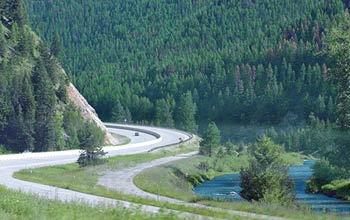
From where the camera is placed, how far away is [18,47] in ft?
350

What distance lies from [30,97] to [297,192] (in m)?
41.7

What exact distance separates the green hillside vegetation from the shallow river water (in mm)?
18520

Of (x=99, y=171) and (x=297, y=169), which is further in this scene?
(x=297, y=169)

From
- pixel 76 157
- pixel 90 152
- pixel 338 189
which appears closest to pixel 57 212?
pixel 90 152

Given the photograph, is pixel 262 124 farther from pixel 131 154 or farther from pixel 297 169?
pixel 131 154

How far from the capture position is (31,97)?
99.3 m

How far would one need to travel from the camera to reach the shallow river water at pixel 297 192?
59.4m

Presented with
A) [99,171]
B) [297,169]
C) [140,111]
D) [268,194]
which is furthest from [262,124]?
[268,194]

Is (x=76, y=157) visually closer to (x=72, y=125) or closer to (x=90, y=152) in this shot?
(x=90, y=152)

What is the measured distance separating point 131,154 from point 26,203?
6836 centimetres

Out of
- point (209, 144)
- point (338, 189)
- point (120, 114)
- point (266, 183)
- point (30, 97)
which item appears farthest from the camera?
point (120, 114)

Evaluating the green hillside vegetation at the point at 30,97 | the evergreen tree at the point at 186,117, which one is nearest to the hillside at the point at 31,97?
the green hillside vegetation at the point at 30,97

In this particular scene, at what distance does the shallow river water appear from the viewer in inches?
2340

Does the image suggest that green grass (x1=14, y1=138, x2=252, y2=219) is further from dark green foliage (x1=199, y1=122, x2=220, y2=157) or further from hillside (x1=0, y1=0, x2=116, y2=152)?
hillside (x1=0, y1=0, x2=116, y2=152)
